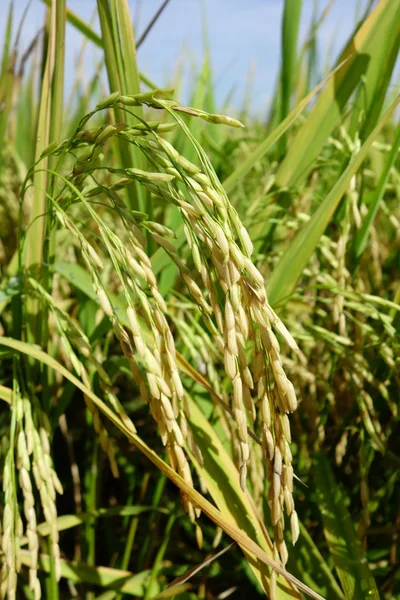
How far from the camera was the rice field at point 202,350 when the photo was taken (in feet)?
1.84

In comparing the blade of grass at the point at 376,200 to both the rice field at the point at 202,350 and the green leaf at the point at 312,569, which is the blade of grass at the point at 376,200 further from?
the green leaf at the point at 312,569

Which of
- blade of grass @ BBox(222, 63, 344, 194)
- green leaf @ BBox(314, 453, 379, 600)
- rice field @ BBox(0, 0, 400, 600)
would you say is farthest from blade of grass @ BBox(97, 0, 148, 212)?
green leaf @ BBox(314, 453, 379, 600)

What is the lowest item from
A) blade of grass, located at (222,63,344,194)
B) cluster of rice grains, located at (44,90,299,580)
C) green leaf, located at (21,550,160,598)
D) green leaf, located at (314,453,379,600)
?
green leaf, located at (21,550,160,598)

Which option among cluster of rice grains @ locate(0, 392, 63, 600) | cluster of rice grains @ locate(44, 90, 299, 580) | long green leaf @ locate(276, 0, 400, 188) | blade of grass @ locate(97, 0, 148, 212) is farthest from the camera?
long green leaf @ locate(276, 0, 400, 188)

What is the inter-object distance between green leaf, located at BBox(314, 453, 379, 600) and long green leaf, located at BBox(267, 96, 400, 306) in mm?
301

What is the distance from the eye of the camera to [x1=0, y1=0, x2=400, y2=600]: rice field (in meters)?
0.56

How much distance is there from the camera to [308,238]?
0.76 metres

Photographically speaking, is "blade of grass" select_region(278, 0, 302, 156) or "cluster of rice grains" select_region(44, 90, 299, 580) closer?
"cluster of rice grains" select_region(44, 90, 299, 580)

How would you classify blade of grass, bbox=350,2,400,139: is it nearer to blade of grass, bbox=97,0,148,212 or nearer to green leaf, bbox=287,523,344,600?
blade of grass, bbox=97,0,148,212

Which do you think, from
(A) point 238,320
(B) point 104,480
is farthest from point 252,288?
(B) point 104,480

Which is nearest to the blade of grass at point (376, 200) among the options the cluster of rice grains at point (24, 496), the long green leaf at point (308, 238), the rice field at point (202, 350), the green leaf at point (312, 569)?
the rice field at point (202, 350)

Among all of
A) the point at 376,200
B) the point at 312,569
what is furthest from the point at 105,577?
the point at 376,200

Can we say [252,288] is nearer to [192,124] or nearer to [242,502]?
[242,502]

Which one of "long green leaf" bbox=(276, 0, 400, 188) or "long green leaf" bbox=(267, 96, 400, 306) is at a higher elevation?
"long green leaf" bbox=(276, 0, 400, 188)
